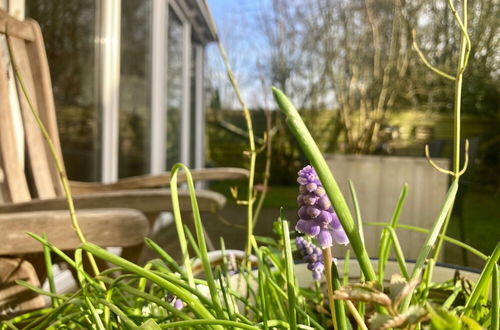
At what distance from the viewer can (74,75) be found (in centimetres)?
254

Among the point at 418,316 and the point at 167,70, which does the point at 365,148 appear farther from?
the point at 418,316

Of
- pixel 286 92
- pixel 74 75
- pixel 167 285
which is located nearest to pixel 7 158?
pixel 167 285

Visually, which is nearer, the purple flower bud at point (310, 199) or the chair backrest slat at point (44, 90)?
the purple flower bud at point (310, 199)

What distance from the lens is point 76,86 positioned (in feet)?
8.44

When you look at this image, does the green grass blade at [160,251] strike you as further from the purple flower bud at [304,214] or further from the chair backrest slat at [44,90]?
the chair backrest slat at [44,90]

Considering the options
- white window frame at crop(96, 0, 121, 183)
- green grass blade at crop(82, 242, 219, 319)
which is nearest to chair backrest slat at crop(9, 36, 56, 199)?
green grass blade at crop(82, 242, 219, 319)

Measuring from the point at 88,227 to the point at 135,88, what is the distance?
3.21m

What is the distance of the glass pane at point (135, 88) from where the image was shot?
3.47 metres

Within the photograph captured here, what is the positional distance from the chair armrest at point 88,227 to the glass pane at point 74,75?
61.3 inches

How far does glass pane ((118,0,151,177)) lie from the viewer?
3473 millimetres

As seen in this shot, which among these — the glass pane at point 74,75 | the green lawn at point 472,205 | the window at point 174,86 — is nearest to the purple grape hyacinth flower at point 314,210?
the glass pane at point 74,75

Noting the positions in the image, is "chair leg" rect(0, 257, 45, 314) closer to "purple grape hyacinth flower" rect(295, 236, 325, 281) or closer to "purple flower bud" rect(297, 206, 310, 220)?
"purple grape hyacinth flower" rect(295, 236, 325, 281)

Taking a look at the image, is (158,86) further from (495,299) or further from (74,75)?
(495,299)

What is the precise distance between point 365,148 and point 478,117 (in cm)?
481
